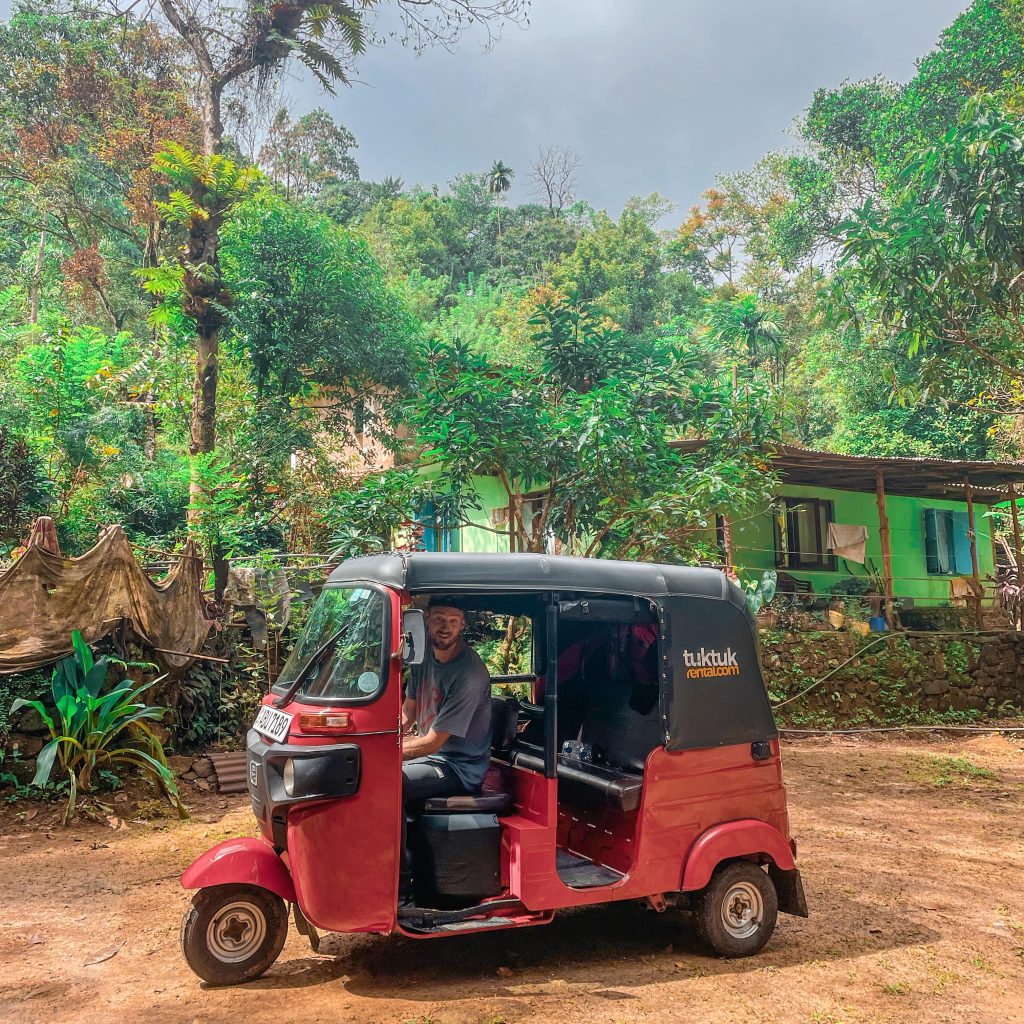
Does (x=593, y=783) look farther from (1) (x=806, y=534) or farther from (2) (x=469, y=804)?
(1) (x=806, y=534)

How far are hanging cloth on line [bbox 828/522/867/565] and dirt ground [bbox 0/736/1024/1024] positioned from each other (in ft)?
35.3

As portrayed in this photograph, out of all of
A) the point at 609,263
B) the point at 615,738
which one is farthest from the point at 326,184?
the point at 615,738

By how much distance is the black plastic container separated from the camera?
437 cm

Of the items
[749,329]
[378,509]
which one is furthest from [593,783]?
[749,329]

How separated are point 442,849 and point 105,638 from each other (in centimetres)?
579

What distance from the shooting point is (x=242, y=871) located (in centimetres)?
419

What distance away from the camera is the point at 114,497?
17.2 metres

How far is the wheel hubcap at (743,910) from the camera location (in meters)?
4.90

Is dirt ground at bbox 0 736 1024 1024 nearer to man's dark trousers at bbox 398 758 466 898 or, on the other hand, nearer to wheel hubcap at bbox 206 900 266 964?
wheel hubcap at bbox 206 900 266 964

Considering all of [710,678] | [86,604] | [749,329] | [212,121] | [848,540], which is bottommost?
[710,678]

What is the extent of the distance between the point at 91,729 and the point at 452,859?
5.28 metres

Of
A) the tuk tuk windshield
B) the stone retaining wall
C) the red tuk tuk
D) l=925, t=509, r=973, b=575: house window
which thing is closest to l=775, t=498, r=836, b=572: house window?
l=925, t=509, r=973, b=575: house window

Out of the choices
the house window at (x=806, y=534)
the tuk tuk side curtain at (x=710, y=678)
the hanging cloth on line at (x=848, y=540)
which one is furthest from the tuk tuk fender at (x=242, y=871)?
the hanging cloth on line at (x=848, y=540)

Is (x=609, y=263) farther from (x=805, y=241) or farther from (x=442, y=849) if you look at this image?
(x=442, y=849)
